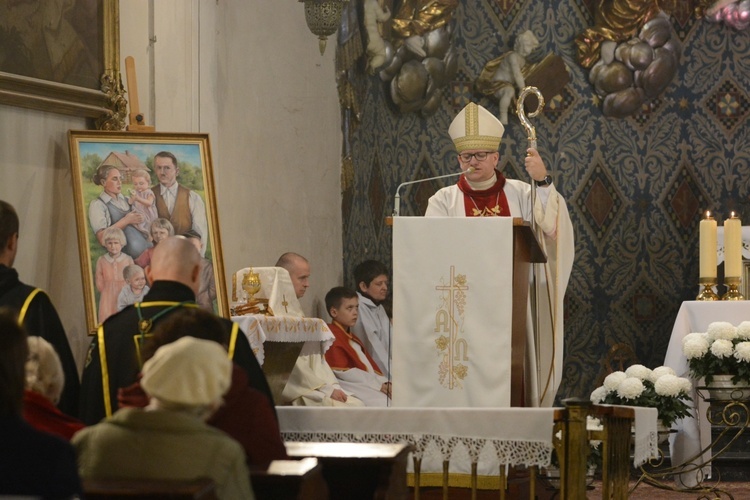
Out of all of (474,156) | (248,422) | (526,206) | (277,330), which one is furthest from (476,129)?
(248,422)

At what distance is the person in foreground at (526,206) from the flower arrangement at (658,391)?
82 cm

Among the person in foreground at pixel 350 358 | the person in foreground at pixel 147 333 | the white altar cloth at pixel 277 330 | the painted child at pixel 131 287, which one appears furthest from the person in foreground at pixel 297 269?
the person in foreground at pixel 147 333

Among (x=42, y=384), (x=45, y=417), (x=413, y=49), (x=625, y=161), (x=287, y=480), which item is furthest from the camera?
(x=625, y=161)

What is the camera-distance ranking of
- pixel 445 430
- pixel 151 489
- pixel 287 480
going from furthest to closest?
1. pixel 445 430
2. pixel 287 480
3. pixel 151 489

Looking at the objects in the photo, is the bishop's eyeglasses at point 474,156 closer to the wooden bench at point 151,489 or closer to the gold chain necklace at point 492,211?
the gold chain necklace at point 492,211

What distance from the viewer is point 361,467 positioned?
4.46 metres

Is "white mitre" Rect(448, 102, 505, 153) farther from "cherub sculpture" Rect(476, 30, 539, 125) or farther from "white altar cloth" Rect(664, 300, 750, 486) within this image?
"cherub sculpture" Rect(476, 30, 539, 125)

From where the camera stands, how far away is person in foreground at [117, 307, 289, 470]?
397cm

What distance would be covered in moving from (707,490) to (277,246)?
12.2 ft

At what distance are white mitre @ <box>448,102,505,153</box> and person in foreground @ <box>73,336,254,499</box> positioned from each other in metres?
4.34

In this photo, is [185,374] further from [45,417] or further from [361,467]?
[361,467]

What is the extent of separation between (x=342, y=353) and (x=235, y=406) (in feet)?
16.7

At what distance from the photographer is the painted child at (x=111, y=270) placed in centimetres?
704

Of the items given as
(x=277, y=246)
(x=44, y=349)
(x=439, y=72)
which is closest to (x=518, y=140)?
(x=439, y=72)
